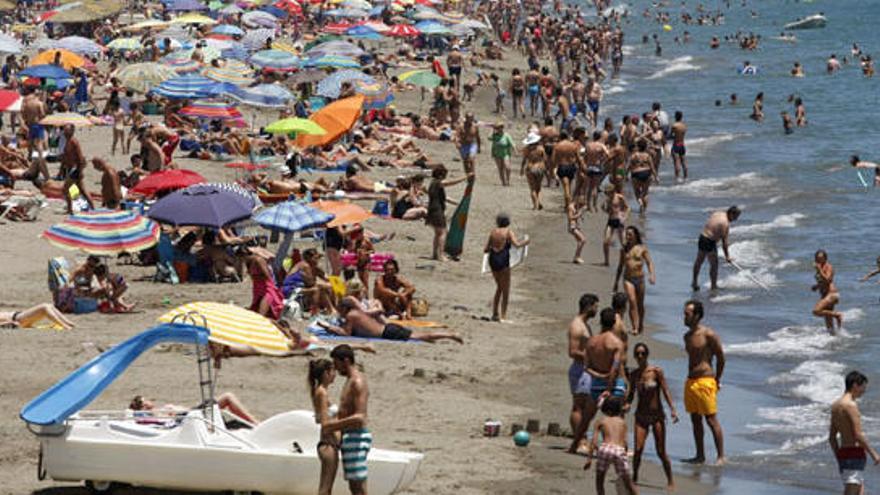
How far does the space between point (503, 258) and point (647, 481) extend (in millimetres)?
5020

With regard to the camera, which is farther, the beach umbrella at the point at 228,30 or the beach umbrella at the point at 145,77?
the beach umbrella at the point at 228,30

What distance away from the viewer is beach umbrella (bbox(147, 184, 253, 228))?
54.6 ft

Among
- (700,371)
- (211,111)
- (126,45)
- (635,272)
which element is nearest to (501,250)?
(635,272)

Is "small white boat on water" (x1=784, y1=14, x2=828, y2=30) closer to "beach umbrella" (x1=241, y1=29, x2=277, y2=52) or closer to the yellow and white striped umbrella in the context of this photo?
"beach umbrella" (x1=241, y1=29, x2=277, y2=52)

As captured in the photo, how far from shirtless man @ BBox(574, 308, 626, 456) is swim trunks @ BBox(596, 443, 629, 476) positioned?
1.37 meters

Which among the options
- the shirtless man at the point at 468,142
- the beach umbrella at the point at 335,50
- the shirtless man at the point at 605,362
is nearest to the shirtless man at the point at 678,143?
the shirtless man at the point at 468,142

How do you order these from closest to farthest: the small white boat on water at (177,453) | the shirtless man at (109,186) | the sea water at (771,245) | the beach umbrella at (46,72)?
the small white boat on water at (177,453), the sea water at (771,245), the shirtless man at (109,186), the beach umbrella at (46,72)

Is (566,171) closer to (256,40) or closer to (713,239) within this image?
(713,239)

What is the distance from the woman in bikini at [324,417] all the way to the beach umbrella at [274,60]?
972 inches

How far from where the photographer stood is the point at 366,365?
14445 mm

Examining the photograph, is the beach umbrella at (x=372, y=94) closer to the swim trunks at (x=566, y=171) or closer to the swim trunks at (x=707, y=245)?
the swim trunks at (x=566, y=171)

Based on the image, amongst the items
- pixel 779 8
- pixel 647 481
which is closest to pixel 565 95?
pixel 647 481

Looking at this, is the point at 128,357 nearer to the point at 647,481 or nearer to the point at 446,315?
the point at 647,481

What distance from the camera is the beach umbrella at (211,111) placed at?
25.9 meters
